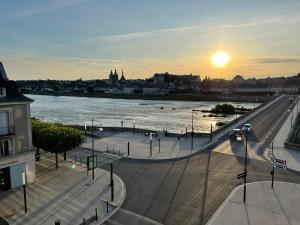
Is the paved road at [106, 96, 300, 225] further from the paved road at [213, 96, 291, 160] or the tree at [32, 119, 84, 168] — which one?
the tree at [32, 119, 84, 168]

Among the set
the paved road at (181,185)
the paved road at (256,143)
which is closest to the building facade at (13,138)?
the paved road at (181,185)

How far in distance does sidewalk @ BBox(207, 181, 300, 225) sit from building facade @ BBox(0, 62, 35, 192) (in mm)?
16513

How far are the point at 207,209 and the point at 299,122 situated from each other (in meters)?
43.0

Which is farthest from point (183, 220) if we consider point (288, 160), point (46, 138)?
point (288, 160)

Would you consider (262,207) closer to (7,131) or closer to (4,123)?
(7,131)

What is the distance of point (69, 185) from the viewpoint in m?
24.2

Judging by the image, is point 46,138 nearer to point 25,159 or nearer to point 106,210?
point 25,159

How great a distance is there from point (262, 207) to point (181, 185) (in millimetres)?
6765

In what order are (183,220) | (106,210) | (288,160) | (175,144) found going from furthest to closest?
(175,144)
(288,160)
(106,210)
(183,220)

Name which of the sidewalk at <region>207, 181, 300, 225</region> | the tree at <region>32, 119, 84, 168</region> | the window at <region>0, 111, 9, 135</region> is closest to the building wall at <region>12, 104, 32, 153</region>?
the window at <region>0, 111, 9, 135</region>

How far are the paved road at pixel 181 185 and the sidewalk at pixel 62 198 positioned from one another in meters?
1.62

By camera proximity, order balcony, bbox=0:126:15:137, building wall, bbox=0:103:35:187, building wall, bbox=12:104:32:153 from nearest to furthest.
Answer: balcony, bbox=0:126:15:137
building wall, bbox=0:103:35:187
building wall, bbox=12:104:32:153

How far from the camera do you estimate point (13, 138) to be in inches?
943

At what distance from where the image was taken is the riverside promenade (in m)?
33.9
